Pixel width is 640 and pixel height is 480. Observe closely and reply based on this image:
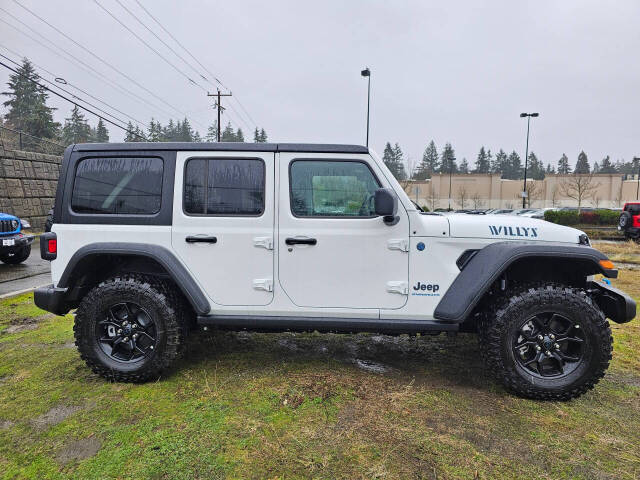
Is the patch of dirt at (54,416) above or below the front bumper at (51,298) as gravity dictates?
below

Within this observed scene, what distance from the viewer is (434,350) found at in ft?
13.0

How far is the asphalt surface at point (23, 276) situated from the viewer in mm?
6684

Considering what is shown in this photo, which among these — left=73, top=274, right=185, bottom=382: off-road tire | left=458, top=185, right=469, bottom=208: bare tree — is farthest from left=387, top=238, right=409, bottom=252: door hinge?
left=458, top=185, right=469, bottom=208: bare tree

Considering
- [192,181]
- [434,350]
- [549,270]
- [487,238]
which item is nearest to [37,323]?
[192,181]

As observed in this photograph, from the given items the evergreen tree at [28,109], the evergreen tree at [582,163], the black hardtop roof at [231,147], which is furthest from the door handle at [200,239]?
the evergreen tree at [582,163]

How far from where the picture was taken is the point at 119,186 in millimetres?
3229

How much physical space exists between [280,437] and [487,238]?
82.4 inches

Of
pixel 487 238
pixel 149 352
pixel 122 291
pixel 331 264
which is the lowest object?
pixel 149 352

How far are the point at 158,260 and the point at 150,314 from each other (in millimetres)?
455

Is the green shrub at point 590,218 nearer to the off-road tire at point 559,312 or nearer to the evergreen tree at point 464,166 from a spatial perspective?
the off-road tire at point 559,312

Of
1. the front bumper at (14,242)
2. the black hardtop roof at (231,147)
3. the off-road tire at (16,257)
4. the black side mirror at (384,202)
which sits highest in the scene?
the black hardtop roof at (231,147)

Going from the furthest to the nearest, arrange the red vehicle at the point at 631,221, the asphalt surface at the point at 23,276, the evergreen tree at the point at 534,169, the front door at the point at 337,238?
the evergreen tree at the point at 534,169 → the red vehicle at the point at 631,221 → the asphalt surface at the point at 23,276 → the front door at the point at 337,238

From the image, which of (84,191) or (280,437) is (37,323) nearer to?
(84,191)

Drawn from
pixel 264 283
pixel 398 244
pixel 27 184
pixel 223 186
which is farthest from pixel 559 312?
pixel 27 184
